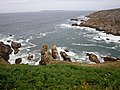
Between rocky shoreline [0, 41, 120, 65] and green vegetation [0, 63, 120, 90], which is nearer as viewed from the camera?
green vegetation [0, 63, 120, 90]

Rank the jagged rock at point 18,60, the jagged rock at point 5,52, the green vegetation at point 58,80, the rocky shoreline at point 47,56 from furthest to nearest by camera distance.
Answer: the jagged rock at point 5,52 < the jagged rock at point 18,60 < the rocky shoreline at point 47,56 < the green vegetation at point 58,80

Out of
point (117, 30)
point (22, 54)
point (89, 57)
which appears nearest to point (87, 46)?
point (89, 57)

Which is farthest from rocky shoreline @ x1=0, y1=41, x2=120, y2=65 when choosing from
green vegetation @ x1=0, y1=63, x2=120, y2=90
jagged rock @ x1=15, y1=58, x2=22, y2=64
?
green vegetation @ x1=0, y1=63, x2=120, y2=90

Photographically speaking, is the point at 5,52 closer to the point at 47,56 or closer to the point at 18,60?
the point at 18,60

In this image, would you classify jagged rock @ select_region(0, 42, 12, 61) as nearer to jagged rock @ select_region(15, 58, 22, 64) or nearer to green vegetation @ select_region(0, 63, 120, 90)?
jagged rock @ select_region(15, 58, 22, 64)

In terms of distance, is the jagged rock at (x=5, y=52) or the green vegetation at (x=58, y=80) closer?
the green vegetation at (x=58, y=80)

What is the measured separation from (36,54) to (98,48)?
A: 1689 centimetres

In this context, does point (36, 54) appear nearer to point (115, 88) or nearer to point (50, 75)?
point (50, 75)

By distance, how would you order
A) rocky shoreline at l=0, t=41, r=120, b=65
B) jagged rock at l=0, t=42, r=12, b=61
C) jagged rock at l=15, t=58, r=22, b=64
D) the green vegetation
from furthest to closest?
1. jagged rock at l=0, t=42, r=12, b=61
2. jagged rock at l=15, t=58, r=22, b=64
3. rocky shoreline at l=0, t=41, r=120, b=65
4. the green vegetation

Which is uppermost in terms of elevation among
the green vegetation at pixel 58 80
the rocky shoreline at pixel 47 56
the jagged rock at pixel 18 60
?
the green vegetation at pixel 58 80

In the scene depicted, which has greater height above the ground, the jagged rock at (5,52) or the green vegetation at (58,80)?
the green vegetation at (58,80)

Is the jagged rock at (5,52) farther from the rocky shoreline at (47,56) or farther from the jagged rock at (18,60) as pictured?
the jagged rock at (18,60)

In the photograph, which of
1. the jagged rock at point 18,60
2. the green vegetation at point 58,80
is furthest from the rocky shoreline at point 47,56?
the green vegetation at point 58,80

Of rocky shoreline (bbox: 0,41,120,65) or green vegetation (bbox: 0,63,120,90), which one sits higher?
green vegetation (bbox: 0,63,120,90)
